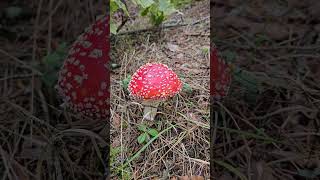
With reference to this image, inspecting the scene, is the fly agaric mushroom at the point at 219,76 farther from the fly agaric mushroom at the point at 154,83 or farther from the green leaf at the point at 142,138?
the green leaf at the point at 142,138

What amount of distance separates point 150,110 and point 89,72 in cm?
35

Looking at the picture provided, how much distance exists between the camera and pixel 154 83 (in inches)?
78.2

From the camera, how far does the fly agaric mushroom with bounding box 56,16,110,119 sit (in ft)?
6.57

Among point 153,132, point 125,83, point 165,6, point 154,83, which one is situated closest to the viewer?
point 154,83

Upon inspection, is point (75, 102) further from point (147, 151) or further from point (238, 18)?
point (238, 18)

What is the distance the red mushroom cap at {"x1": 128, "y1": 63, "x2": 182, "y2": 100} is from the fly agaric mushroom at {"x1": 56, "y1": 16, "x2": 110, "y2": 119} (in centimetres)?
13

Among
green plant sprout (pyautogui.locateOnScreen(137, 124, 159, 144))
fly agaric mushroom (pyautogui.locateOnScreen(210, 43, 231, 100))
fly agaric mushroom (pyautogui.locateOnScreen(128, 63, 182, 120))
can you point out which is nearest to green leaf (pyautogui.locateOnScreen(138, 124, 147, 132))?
green plant sprout (pyautogui.locateOnScreen(137, 124, 159, 144))

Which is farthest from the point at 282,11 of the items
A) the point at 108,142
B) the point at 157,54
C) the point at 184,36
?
the point at 108,142

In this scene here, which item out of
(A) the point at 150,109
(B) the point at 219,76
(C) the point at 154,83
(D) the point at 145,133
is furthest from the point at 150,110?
(B) the point at 219,76

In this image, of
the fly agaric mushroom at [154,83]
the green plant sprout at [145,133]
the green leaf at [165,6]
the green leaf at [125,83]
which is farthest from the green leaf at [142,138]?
the green leaf at [165,6]

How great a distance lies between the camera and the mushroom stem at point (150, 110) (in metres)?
2.14

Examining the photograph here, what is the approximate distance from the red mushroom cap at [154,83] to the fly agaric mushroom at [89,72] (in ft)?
0.44

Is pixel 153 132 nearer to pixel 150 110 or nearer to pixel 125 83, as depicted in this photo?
pixel 150 110

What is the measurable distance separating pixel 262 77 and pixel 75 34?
1.14m
